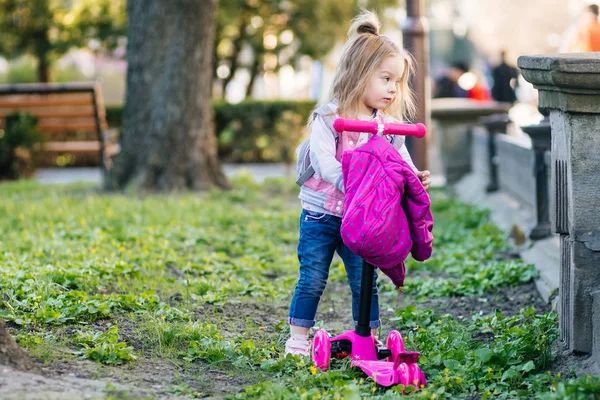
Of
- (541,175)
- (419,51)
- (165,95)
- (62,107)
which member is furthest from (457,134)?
(62,107)

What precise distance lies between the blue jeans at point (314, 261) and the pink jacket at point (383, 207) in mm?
396

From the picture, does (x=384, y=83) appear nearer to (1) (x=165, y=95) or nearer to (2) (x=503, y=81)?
(1) (x=165, y=95)

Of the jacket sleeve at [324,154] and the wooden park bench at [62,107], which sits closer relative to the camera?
the jacket sleeve at [324,154]

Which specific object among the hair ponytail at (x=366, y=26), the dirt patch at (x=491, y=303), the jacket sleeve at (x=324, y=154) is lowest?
the dirt patch at (x=491, y=303)

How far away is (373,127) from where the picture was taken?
3701 mm

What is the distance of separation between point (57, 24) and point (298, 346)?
17383mm

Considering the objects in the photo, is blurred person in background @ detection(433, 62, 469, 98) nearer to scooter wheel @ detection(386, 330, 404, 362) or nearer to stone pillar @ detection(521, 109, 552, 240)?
stone pillar @ detection(521, 109, 552, 240)

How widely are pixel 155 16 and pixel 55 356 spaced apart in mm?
6525

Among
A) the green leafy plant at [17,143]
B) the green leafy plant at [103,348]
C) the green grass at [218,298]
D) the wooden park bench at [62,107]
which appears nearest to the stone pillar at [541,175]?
the green grass at [218,298]

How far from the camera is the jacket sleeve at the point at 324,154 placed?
12.7 feet

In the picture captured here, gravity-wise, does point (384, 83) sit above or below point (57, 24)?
below

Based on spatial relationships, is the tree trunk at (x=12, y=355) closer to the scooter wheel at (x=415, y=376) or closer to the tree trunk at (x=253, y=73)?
the scooter wheel at (x=415, y=376)

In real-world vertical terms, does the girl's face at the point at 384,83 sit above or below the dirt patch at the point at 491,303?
above

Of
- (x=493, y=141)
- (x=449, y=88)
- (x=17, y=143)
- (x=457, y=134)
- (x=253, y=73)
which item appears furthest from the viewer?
(x=253, y=73)
